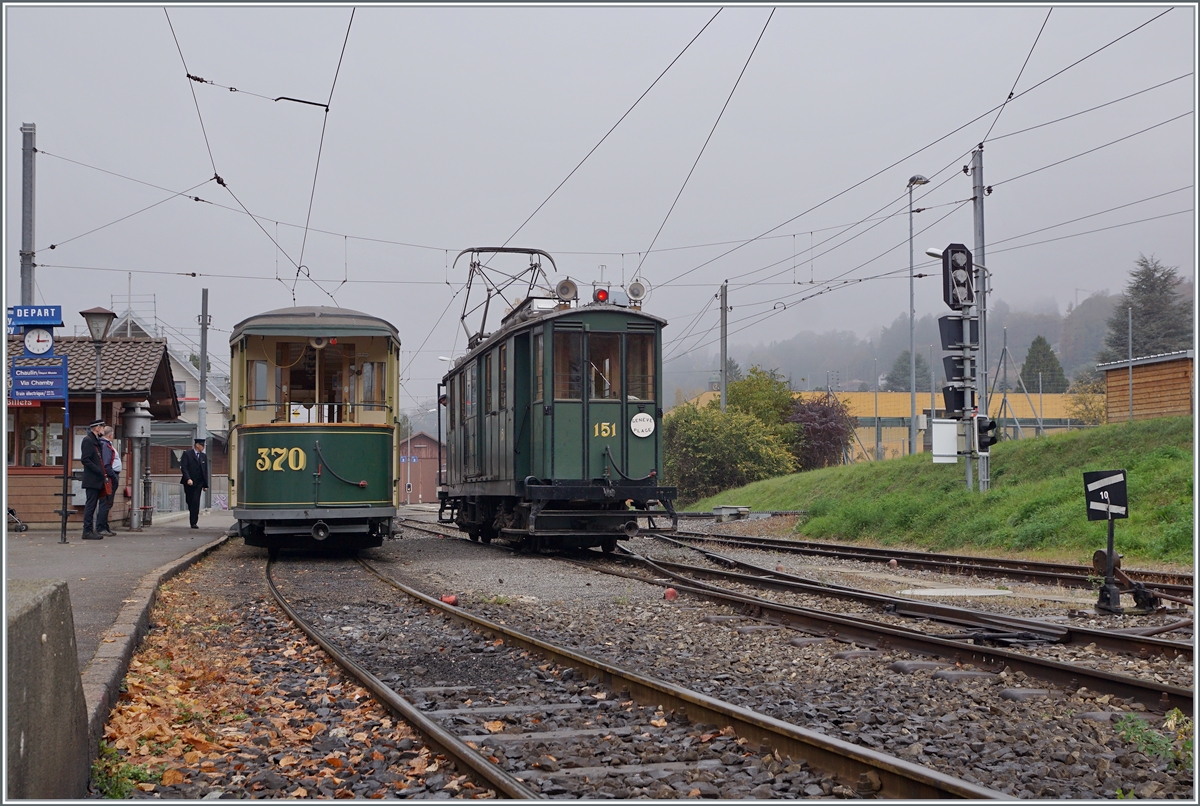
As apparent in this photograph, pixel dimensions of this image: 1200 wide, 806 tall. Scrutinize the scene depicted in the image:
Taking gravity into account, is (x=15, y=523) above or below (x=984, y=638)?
above

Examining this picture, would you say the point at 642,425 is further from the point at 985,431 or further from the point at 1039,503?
the point at 1039,503

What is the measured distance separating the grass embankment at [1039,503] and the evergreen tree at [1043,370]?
247ft

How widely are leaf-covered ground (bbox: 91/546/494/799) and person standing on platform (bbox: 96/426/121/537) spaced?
10.6m

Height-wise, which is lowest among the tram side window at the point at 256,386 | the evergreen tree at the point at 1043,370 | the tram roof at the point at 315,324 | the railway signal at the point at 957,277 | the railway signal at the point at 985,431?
the railway signal at the point at 985,431

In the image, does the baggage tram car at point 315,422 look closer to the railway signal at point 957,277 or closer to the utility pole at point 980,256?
the railway signal at point 957,277

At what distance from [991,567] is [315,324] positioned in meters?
9.45

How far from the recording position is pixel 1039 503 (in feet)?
57.2

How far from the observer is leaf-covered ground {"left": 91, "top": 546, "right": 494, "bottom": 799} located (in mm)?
4387

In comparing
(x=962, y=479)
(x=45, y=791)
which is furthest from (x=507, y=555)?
(x=45, y=791)

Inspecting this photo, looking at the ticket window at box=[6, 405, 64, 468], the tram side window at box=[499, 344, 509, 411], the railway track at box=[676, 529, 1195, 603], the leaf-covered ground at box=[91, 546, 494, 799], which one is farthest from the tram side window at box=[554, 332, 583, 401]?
the ticket window at box=[6, 405, 64, 468]

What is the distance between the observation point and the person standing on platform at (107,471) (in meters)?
17.7

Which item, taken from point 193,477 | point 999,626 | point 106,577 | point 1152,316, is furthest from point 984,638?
point 1152,316

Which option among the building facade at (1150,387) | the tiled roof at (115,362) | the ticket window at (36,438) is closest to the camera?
the ticket window at (36,438)

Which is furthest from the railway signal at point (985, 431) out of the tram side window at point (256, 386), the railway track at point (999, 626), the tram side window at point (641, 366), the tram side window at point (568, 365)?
the tram side window at point (256, 386)
